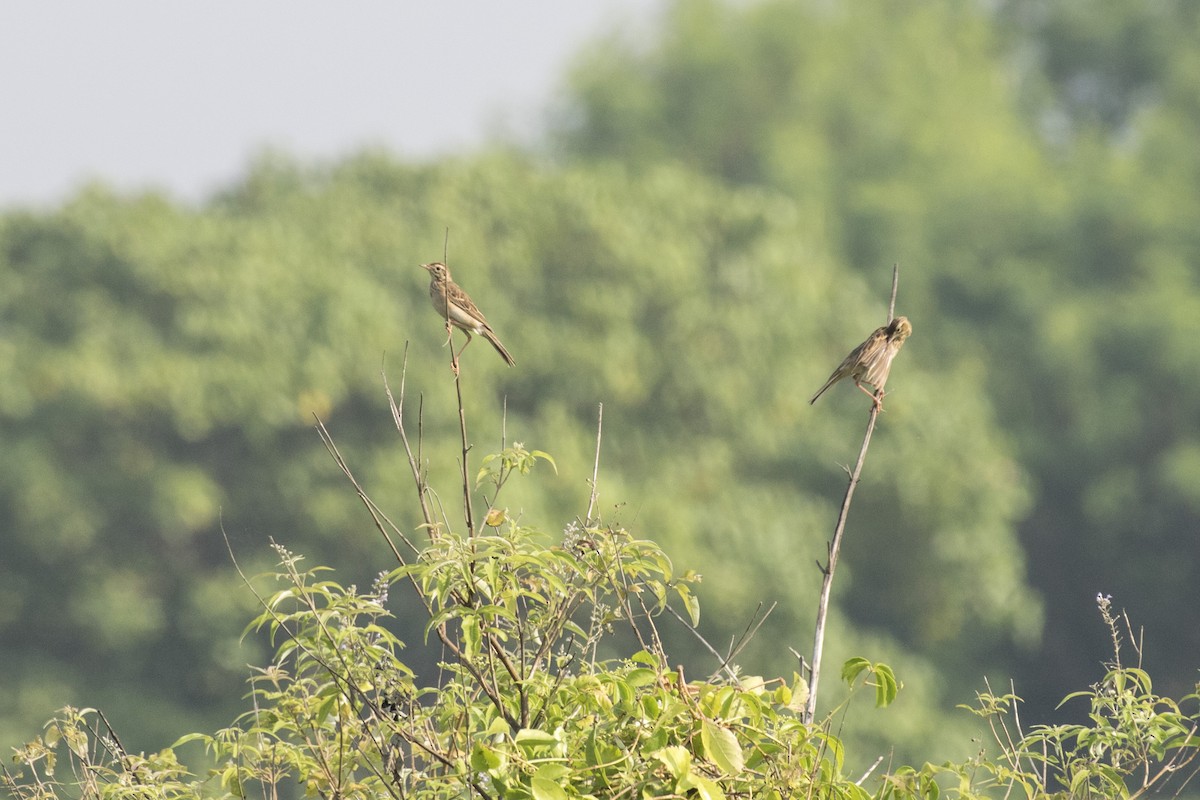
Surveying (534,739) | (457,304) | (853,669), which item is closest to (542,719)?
(534,739)

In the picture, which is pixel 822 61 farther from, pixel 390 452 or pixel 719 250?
pixel 390 452

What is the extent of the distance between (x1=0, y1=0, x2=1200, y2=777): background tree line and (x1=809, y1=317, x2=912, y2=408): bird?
17692mm

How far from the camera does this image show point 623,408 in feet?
105

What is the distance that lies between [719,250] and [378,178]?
7613 mm

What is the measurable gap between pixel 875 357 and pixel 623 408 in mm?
25069

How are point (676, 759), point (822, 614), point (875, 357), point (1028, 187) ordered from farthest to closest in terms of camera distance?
1. point (1028, 187)
2. point (875, 357)
3. point (822, 614)
4. point (676, 759)

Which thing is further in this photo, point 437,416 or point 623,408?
point 623,408

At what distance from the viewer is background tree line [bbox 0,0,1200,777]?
28.1 meters

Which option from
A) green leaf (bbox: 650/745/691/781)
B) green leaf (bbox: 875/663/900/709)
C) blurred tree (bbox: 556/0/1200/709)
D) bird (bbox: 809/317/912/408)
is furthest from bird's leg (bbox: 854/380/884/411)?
blurred tree (bbox: 556/0/1200/709)

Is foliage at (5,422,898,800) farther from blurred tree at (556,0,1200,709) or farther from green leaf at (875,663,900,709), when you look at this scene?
blurred tree at (556,0,1200,709)

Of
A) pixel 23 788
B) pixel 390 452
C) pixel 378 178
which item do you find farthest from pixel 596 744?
pixel 378 178

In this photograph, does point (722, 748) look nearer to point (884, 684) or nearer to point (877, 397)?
point (884, 684)

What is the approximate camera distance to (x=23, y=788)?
4609 millimetres

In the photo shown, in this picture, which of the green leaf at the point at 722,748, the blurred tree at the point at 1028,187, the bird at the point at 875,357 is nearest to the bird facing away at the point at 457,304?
the bird at the point at 875,357
